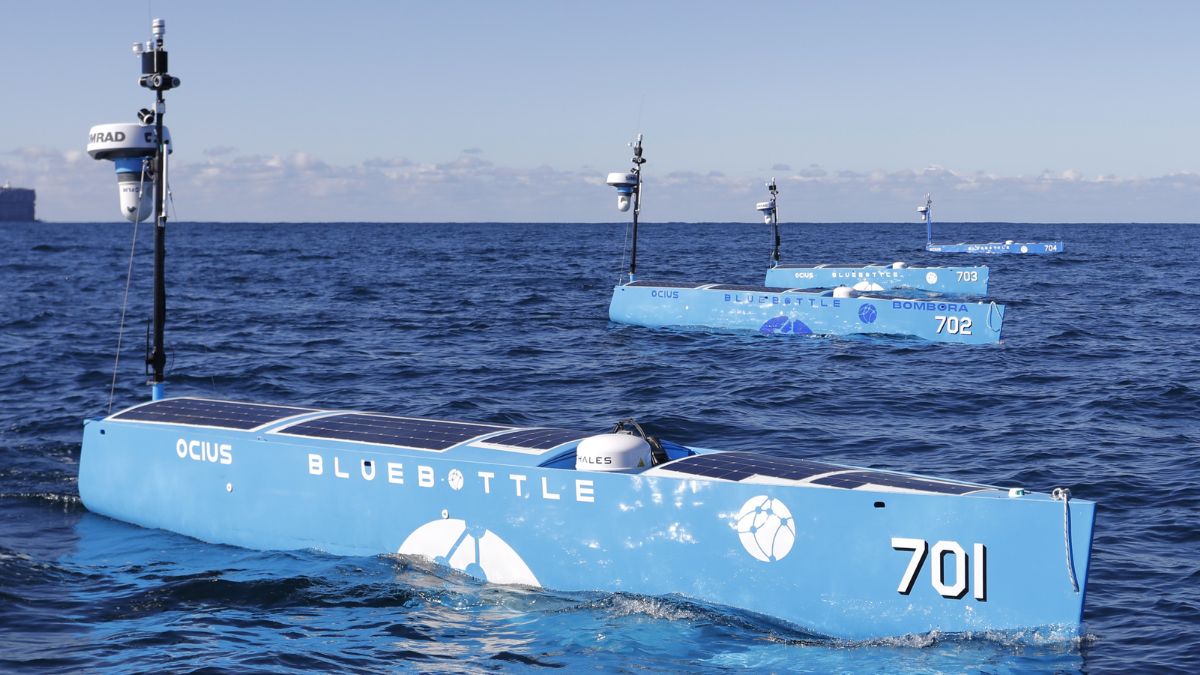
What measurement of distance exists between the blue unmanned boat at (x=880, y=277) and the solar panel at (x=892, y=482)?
103 ft

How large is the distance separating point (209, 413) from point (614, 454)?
227 inches

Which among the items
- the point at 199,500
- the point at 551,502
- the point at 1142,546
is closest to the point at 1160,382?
the point at 1142,546

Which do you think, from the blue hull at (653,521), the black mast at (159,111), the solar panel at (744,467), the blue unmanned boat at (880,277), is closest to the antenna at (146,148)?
the black mast at (159,111)

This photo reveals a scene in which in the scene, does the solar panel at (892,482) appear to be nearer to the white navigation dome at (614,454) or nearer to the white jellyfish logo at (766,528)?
the white jellyfish logo at (766,528)

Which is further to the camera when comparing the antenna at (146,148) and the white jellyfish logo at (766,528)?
the antenna at (146,148)

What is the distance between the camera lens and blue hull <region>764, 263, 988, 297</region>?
42062 millimetres

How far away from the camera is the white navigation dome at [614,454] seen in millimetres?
10633

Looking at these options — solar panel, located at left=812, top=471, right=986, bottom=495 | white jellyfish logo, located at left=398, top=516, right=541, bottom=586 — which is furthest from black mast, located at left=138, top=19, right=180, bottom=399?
solar panel, located at left=812, top=471, right=986, bottom=495

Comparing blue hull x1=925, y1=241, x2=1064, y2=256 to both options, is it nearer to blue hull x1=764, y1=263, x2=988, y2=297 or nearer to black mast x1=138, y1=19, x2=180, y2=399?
blue hull x1=764, y1=263, x2=988, y2=297

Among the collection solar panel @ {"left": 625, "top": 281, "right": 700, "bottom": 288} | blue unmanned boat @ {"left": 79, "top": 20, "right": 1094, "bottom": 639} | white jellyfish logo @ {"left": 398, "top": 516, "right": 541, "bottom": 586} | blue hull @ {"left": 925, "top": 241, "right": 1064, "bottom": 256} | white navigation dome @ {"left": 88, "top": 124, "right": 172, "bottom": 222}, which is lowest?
white jellyfish logo @ {"left": 398, "top": 516, "right": 541, "bottom": 586}

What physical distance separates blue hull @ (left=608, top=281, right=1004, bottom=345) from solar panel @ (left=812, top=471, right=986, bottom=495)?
63.5 feet

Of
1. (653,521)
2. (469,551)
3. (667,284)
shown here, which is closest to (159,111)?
(469,551)

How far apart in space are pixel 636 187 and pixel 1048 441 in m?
19.3

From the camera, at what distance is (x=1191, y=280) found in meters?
51.8
